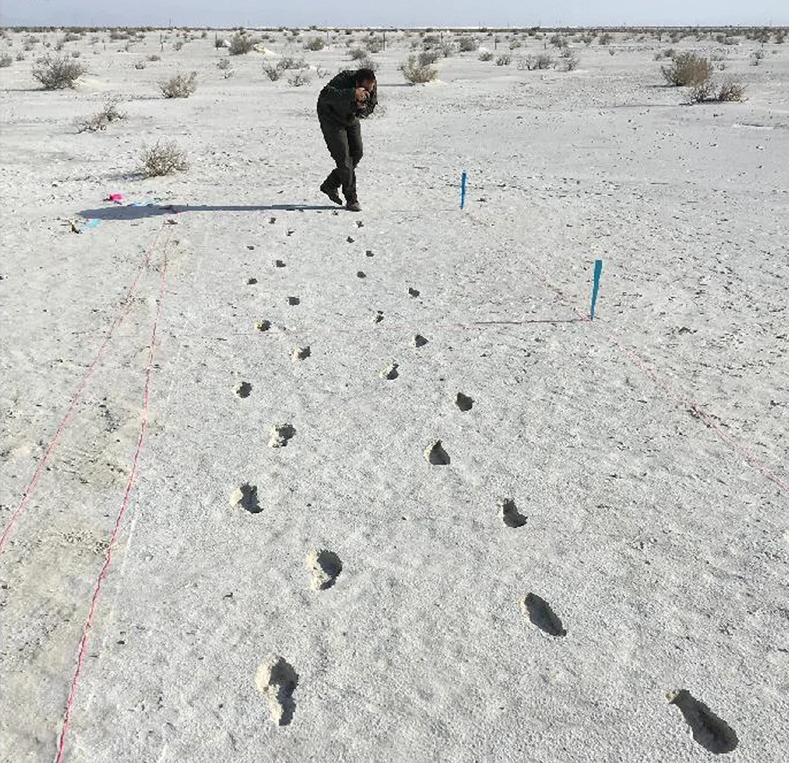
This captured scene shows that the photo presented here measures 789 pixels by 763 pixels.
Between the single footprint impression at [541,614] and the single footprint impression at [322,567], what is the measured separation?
720 mm

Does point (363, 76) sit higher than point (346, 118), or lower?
higher

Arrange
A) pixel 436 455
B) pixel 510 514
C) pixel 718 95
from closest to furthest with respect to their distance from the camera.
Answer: pixel 510 514 < pixel 436 455 < pixel 718 95

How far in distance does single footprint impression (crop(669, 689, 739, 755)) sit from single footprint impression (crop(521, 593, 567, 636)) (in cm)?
42

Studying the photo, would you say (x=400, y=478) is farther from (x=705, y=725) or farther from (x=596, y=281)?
(x=596, y=281)

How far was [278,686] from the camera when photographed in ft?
8.09

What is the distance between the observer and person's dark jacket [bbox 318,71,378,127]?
24.4 feet

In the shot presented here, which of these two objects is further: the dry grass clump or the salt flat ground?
the dry grass clump

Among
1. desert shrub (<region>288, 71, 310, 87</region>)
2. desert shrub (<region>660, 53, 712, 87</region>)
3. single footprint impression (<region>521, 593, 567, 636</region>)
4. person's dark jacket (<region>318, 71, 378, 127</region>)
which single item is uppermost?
person's dark jacket (<region>318, 71, 378, 127</region>)

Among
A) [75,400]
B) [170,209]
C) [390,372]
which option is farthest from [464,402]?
[170,209]

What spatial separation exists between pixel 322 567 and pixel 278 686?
596 millimetres

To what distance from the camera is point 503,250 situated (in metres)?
6.84

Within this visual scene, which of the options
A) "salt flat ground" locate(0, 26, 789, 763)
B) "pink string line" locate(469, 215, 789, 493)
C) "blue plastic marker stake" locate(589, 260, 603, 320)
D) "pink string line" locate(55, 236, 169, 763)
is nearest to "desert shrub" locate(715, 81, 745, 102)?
"salt flat ground" locate(0, 26, 789, 763)

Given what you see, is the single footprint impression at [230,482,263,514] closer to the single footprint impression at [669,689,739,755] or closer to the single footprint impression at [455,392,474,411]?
the single footprint impression at [455,392,474,411]

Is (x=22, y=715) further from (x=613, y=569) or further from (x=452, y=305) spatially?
(x=452, y=305)
